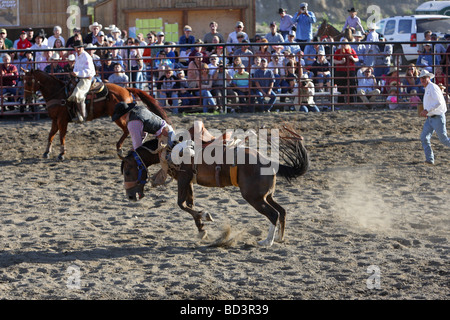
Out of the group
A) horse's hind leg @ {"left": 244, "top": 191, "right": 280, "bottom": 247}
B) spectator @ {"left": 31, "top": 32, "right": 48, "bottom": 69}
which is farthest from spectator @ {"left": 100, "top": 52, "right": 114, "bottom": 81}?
horse's hind leg @ {"left": 244, "top": 191, "right": 280, "bottom": 247}

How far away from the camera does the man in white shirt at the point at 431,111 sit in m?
9.97

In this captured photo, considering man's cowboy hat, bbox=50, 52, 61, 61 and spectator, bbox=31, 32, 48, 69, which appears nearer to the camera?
man's cowboy hat, bbox=50, 52, 61, 61

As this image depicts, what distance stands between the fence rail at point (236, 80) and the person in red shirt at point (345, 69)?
21 millimetres

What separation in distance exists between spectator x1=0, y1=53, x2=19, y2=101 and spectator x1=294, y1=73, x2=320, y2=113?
5734mm

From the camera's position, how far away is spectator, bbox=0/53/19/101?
44.0 ft

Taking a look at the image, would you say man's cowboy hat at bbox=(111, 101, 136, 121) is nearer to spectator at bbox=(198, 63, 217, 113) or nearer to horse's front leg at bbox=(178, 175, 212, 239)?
Result: horse's front leg at bbox=(178, 175, 212, 239)

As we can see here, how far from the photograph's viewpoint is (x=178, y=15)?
18328 mm

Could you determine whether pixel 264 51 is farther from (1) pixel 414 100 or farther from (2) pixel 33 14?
(2) pixel 33 14

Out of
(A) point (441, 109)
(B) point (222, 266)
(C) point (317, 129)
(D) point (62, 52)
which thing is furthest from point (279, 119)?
(B) point (222, 266)

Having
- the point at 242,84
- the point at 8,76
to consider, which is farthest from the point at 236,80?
the point at 8,76

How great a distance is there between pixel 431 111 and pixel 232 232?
14.7 feet

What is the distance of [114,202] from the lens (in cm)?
852
